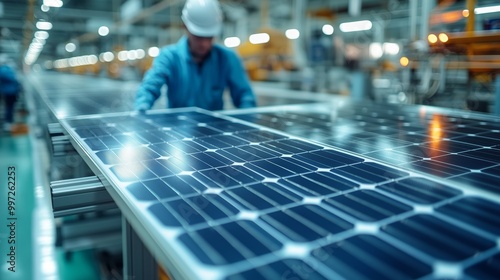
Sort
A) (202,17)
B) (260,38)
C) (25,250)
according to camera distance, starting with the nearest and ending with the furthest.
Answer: (202,17) → (25,250) → (260,38)

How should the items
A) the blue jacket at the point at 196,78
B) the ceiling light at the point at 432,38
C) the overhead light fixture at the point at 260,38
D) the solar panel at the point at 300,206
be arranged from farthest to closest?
the overhead light fixture at the point at 260,38 → the ceiling light at the point at 432,38 → the blue jacket at the point at 196,78 → the solar panel at the point at 300,206

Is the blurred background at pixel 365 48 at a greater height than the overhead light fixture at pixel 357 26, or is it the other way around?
the overhead light fixture at pixel 357 26

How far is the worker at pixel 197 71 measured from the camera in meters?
3.65

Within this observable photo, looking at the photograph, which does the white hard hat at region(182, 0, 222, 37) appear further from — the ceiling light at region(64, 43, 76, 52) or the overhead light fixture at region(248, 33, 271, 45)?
the ceiling light at region(64, 43, 76, 52)

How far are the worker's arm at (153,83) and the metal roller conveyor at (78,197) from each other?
5.72 ft

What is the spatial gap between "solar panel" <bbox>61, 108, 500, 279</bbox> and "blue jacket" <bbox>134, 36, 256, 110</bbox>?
1.56 metres

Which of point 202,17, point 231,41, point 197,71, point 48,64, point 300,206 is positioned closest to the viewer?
point 300,206

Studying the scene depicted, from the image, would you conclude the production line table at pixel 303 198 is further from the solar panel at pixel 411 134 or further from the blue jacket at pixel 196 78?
the blue jacket at pixel 196 78

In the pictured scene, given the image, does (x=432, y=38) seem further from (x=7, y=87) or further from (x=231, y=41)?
(x=231, y=41)

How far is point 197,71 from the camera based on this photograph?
4020 millimetres

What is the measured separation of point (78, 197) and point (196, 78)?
2456 mm

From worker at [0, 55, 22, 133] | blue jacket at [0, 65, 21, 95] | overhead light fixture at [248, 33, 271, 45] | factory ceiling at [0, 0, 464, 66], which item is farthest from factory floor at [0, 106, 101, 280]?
overhead light fixture at [248, 33, 271, 45]

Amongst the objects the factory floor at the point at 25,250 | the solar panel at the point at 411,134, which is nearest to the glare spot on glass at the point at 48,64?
the factory floor at the point at 25,250

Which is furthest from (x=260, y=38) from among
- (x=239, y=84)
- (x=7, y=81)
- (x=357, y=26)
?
(x=7, y=81)
